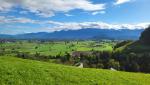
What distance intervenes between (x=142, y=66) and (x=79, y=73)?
108 meters

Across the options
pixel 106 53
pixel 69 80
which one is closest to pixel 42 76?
pixel 69 80

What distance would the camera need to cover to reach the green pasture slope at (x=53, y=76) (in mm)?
28391

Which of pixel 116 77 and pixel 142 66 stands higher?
pixel 116 77

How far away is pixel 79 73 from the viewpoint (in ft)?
109

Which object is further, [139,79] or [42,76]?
[139,79]

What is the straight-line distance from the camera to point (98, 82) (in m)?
30.9

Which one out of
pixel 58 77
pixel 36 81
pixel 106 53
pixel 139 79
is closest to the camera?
pixel 36 81

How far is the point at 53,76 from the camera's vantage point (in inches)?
1203

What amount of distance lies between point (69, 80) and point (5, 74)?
6.86m

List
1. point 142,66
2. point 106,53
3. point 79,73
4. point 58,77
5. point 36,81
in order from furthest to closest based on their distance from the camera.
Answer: point 106,53 < point 142,66 < point 79,73 < point 58,77 < point 36,81

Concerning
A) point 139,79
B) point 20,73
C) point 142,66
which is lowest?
point 142,66

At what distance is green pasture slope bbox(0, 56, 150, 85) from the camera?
28.4m

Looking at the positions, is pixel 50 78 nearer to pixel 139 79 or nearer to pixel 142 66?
pixel 139 79

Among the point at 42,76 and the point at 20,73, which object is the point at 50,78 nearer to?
the point at 42,76
